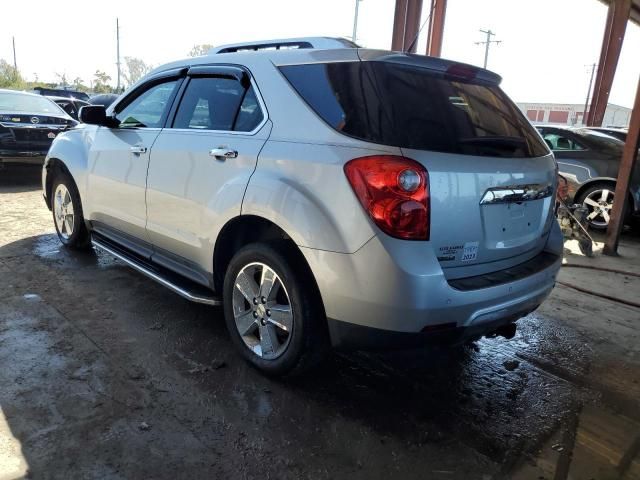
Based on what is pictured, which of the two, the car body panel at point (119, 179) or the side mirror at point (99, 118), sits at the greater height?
the side mirror at point (99, 118)

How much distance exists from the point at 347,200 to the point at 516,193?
956 millimetres

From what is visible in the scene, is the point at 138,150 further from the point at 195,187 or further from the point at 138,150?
the point at 195,187

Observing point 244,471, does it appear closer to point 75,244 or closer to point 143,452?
point 143,452

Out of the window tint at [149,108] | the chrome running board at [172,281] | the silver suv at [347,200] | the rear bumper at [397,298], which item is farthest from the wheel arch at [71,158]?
the rear bumper at [397,298]

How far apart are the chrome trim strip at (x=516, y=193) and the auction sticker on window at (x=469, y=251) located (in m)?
0.21

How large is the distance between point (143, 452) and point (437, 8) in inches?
339

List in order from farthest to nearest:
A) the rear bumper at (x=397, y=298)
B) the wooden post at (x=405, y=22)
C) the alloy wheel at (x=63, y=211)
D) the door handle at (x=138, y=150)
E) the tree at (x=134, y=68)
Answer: the tree at (x=134, y=68) < the wooden post at (x=405, y=22) < the alloy wheel at (x=63, y=211) < the door handle at (x=138, y=150) < the rear bumper at (x=397, y=298)

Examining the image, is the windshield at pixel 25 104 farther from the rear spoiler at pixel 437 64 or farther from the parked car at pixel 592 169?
the parked car at pixel 592 169

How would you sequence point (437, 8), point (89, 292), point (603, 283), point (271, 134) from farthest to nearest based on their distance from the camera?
point (437, 8) → point (603, 283) → point (89, 292) → point (271, 134)

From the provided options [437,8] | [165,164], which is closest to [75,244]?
[165,164]

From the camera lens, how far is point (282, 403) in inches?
A: 107

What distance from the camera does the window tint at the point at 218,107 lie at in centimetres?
301

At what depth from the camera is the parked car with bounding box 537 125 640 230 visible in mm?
7711

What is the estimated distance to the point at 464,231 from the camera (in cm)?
240
